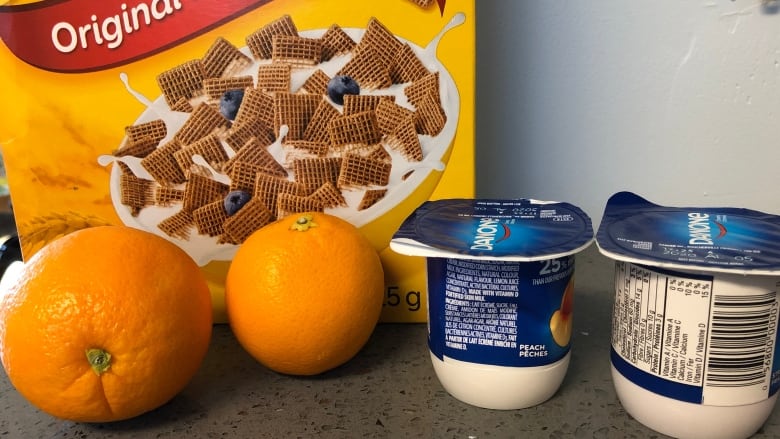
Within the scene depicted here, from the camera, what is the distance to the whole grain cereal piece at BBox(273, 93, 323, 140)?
68 cm

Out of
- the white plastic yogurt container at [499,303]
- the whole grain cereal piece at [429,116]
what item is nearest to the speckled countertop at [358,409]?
the white plastic yogurt container at [499,303]

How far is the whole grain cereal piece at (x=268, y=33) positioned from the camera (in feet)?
2.18

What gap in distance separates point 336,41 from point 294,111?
0.09m

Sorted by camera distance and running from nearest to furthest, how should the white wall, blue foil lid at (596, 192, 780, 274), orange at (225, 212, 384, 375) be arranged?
1. blue foil lid at (596, 192, 780, 274)
2. orange at (225, 212, 384, 375)
3. the white wall

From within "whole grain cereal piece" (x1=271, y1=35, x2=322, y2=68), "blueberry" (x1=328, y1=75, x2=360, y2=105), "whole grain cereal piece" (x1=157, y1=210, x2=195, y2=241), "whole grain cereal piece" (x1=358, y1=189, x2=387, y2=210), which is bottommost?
"whole grain cereal piece" (x1=157, y1=210, x2=195, y2=241)

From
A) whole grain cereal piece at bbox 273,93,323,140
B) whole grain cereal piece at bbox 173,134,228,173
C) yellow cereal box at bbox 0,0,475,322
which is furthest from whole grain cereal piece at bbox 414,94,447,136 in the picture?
whole grain cereal piece at bbox 173,134,228,173

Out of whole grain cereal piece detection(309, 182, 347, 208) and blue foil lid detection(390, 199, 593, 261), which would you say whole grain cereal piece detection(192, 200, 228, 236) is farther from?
blue foil lid detection(390, 199, 593, 261)

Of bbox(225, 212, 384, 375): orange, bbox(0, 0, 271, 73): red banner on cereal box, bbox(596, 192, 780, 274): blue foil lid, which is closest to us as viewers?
bbox(596, 192, 780, 274): blue foil lid

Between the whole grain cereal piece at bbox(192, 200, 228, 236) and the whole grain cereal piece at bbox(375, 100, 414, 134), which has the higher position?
the whole grain cereal piece at bbox(375, 100, 414, 134)

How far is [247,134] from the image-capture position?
688 mm

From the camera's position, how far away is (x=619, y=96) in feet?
2.69

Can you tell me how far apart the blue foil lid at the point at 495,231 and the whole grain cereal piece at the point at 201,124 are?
0.25 m

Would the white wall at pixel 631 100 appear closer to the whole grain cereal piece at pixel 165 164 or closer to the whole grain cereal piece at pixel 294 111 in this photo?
the whole grain cereal piece at pixel 294 111

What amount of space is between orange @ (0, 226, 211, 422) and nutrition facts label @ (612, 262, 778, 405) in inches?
14.8
